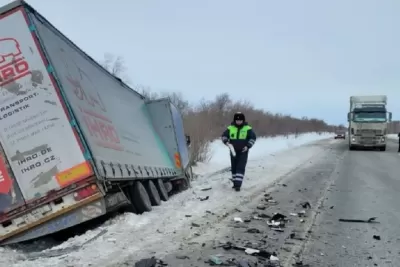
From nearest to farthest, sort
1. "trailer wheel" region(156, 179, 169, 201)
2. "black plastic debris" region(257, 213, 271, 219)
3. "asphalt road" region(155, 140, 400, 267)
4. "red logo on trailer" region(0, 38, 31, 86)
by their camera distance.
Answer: "asphalt road" region(155, 140, 400, 267) → "red logo on trailer" region(0, 38, 31, 86) → "black plastic debris" region(257, 213, 271, 219) → "trailer wheel" region(156, 179, 169, 201)

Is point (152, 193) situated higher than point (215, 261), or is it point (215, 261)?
point (215, 261)

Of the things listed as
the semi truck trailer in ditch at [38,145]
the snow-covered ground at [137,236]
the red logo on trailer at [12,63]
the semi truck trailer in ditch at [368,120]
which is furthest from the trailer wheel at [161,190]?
the semi truck trailer in ditch at [368,120]

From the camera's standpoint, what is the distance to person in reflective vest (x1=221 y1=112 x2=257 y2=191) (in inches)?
387

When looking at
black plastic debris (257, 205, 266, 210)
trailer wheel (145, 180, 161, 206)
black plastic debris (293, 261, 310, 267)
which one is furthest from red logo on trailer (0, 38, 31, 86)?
black plastic debris (257, 205, 266, 210)

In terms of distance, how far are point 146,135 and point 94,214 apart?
433cm

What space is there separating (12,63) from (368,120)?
25.6 m

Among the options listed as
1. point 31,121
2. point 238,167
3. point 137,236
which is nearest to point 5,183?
point 31,121

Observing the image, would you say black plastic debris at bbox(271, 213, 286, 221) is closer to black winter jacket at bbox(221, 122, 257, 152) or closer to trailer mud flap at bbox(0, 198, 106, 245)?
trailer mud flap at bbox(0, 198, 106, 245)

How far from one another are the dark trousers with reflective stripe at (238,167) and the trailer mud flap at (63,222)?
185 inches

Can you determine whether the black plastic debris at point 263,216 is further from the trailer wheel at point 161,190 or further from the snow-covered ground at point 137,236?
the trailer wheel at point 161,190

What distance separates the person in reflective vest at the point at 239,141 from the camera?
9830 millimetres

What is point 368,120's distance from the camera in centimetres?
2727

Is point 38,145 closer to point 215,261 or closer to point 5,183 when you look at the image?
point 5,183

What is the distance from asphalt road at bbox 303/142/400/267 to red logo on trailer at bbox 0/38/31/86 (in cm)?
417
